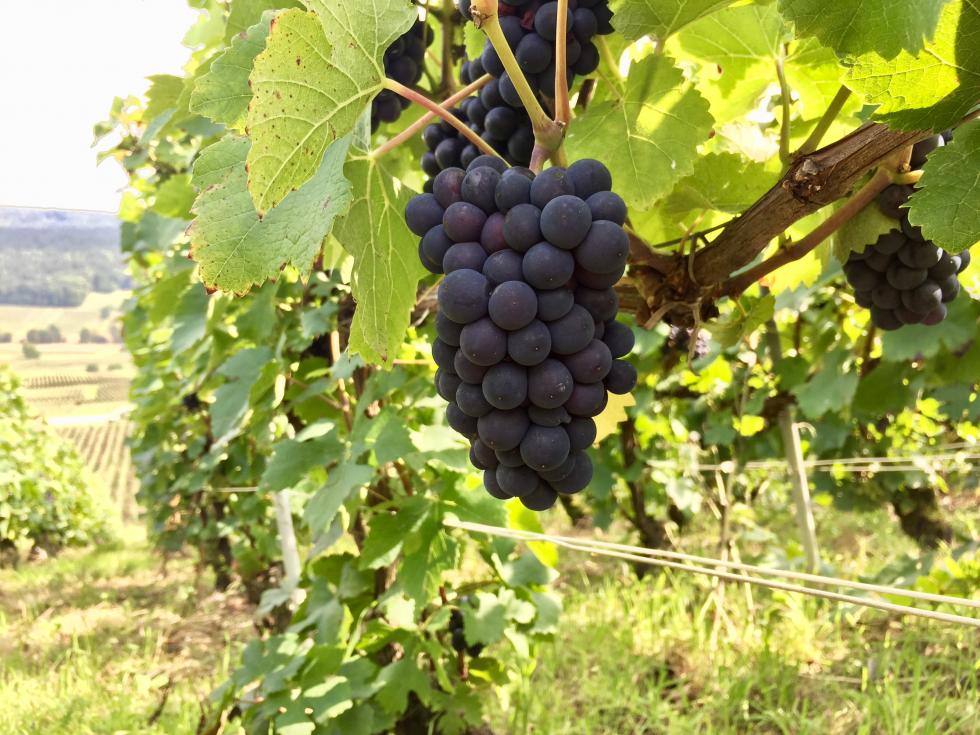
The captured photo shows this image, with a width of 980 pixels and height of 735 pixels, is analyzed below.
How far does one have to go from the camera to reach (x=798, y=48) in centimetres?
89

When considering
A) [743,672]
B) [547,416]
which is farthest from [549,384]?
[743,672]

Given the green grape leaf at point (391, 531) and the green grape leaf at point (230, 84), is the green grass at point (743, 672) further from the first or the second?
the green grape leaf at point (230, 84)

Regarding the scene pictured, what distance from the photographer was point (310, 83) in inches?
22.6

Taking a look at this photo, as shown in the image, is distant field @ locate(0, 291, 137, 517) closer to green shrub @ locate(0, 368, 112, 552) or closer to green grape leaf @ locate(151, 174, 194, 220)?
green shrub @ locate(0, 368, 112, 552)

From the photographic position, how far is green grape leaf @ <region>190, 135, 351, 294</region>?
1.93ft

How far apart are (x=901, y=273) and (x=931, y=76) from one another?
400 mm

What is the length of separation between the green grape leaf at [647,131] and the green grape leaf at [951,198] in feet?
0.78

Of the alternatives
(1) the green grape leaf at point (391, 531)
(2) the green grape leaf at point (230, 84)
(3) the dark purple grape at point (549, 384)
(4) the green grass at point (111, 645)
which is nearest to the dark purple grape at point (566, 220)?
(3) the dark purple grape at point (549, 384)

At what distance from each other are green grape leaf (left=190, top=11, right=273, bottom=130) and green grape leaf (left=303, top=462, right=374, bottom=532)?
2.90 ft

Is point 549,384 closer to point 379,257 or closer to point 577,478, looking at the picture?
point 577,478

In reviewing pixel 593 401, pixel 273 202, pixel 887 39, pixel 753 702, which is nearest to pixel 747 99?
pixel 887 39

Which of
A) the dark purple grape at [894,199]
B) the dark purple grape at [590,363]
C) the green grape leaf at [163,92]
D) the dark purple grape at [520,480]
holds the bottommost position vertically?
the dark purple grape at [520,480]

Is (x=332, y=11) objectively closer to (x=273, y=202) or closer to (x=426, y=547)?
(x=273, y=202)

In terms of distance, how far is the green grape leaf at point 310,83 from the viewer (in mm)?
547
